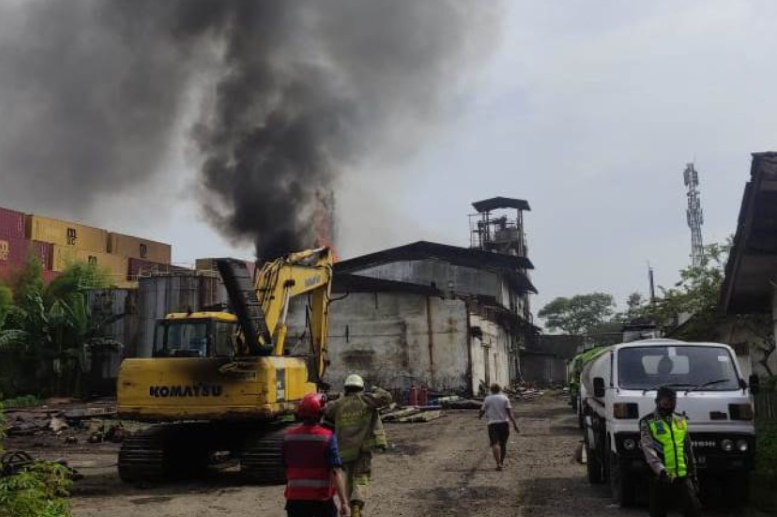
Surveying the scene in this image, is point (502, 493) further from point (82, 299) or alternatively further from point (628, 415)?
point (82, 299)

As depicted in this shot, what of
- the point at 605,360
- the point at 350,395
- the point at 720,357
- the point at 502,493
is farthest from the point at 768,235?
A: the point at 350,395

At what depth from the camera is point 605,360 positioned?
391 inches

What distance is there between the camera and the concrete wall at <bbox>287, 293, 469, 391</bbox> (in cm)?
3311

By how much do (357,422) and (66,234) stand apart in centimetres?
6661

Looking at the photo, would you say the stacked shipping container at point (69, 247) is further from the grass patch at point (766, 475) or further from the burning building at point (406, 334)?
the grass patch at point (766, 475)

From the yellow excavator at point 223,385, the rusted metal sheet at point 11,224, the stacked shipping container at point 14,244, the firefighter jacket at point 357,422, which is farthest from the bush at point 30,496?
the rusted metal sheet at point 11,224

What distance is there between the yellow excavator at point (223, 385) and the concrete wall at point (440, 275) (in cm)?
2991

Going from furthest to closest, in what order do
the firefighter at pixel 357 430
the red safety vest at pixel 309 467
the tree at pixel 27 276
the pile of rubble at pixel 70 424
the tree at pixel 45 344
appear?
1. the tree at pixel 27 276
2. the tree at pixel 45 344
3. the pile of rubble at pixel 70 424
4. the firefighter at pixel 357 430
5. the red safety vest at pixel 309 467

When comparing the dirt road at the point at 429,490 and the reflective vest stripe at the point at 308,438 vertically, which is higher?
the reflective vest stripe at the point at 308,438

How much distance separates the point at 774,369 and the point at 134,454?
667 inches

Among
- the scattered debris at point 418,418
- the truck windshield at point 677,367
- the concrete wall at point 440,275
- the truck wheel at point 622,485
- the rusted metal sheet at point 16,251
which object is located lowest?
the scattered debris at point 418,418

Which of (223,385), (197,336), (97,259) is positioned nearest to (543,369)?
(97,259)

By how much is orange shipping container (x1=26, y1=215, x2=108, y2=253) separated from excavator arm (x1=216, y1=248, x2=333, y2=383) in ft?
182

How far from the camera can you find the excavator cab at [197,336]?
12.7m
